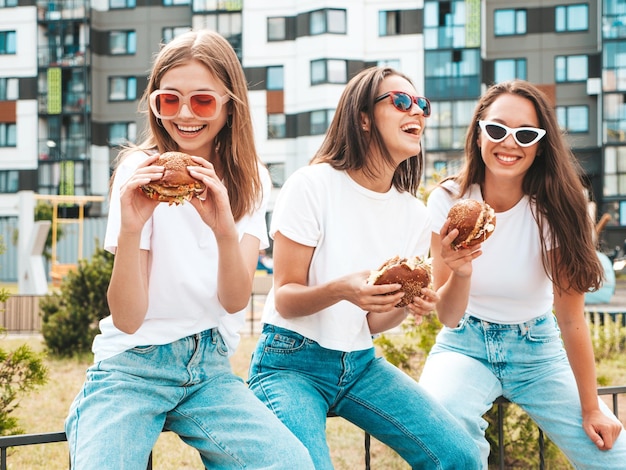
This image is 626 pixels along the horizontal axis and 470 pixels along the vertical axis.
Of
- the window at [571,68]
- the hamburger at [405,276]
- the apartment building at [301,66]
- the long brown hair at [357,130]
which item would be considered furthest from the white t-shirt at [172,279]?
the window at [571,68]

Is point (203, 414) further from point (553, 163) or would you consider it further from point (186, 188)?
point (553, 163)

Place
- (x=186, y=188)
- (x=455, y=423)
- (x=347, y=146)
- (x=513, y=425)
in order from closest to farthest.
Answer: (x=186, y=188) → (x=455, y=423) → (x=347, y=146) → (x=513, y=425)

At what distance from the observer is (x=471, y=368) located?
3428 millimetres

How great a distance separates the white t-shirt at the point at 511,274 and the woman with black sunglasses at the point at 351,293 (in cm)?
38

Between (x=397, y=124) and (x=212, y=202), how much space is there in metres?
→ 1.02

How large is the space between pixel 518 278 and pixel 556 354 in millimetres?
419

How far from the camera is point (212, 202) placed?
267cm

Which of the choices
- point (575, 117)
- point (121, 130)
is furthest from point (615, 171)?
point (121, 130)

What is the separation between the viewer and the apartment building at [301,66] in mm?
36625

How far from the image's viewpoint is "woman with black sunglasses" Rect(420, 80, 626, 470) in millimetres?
3359

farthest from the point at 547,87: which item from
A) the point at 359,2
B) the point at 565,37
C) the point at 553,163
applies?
the point at 553,163

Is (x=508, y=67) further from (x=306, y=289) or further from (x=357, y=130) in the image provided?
(x=306, y=289)

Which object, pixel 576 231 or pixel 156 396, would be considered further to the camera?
pixel 576 231

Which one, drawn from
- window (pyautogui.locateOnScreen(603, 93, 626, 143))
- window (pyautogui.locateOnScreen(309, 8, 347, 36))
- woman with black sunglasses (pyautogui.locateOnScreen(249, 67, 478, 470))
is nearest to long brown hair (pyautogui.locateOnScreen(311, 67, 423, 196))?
woman with black sunglasses (pyautogui.locateOnScreen(249, 67, 478, 470))
